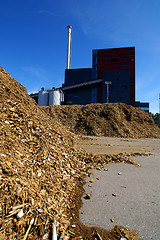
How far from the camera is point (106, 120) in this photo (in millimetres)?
14594

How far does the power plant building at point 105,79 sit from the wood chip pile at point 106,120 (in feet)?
56.6

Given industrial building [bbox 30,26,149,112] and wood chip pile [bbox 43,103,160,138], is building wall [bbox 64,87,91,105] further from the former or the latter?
wood chip pile [bbox 43,103,160,138]

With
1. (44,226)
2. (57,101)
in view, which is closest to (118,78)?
(57,101)

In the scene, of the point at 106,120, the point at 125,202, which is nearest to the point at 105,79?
the point at 106,120

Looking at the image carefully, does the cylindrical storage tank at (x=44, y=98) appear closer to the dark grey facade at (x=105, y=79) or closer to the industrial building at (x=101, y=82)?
the industrial building at (x=101, y=82)

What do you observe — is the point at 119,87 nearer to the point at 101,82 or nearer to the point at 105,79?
the point at 105,79

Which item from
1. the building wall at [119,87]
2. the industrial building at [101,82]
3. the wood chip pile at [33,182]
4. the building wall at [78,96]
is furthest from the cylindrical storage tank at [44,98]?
the wood chip pile at [33,182]

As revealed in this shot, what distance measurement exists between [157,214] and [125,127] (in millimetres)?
12545

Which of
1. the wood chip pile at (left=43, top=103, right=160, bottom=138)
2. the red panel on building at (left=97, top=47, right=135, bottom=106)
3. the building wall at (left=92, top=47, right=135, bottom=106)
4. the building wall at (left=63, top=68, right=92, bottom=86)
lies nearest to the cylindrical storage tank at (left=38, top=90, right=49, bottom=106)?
the building wall at (left=63, top=68, right=92, bottom=86)

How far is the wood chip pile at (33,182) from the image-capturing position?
1.52 meters

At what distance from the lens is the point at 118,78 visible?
35688 mm

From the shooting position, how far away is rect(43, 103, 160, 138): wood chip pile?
13.4 m

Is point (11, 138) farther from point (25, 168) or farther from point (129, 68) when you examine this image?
point (129, 68)

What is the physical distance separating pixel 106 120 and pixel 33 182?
1299 centimetres
